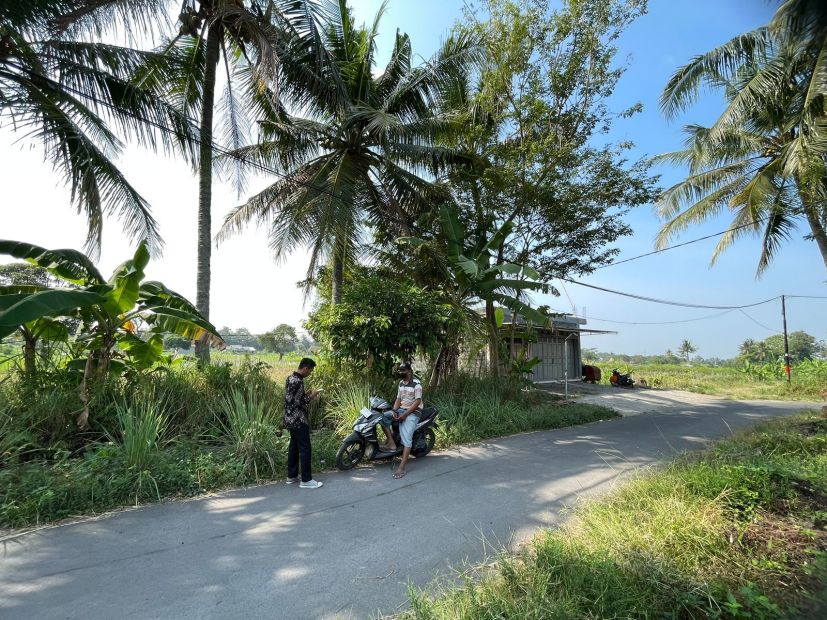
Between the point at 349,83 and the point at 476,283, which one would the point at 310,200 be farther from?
the point at 476,283

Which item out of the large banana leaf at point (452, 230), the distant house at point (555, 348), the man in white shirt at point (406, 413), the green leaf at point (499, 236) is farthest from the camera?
the distant house at point (555, 348)

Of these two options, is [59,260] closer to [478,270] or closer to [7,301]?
[7,301]

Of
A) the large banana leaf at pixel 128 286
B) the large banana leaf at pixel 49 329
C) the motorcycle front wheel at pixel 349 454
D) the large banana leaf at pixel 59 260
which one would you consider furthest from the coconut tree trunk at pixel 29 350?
the motorcycle front wheel at pixel 349 454

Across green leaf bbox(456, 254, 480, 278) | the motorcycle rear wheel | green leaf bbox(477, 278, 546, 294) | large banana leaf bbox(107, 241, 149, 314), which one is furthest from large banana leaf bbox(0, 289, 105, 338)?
green leaf bbox(477, 278, 546, 294)

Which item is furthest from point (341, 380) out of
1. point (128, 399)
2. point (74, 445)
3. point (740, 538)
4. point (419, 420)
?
point (740, 538)

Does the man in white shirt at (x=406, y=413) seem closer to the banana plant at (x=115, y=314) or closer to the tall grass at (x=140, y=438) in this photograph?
the tall grass at (x=140, y=438)

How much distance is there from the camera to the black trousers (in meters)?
5.47

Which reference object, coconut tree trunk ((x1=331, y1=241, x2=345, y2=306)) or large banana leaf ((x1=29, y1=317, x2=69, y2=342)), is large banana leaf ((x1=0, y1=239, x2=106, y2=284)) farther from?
coconut tree trunk ((x1=331, y1=241, x2=345, y2=306))

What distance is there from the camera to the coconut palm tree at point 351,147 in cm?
1151

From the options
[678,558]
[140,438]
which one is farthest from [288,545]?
[678,558]

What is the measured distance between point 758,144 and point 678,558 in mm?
16677

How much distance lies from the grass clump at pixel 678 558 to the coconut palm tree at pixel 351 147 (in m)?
8.75

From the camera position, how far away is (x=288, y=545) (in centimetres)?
389

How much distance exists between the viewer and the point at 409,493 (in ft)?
17.5
